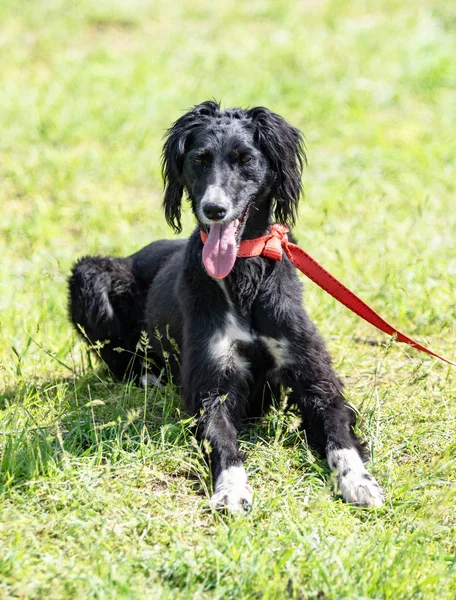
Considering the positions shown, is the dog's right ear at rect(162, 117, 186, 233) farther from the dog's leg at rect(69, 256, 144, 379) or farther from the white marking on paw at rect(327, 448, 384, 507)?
the white marking on paw at rect(327, 448, 384, 507)

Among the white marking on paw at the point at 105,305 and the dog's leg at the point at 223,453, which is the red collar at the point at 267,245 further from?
the white marking on paw at the point at 105,305

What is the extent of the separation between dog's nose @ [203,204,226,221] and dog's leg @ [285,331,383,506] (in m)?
0.78

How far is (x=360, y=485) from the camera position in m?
3.43

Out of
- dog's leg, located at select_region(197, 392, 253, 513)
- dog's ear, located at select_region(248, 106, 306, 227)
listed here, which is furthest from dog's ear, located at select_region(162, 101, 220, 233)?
dog's leg, located at select_region(197, 392, 253, 513)

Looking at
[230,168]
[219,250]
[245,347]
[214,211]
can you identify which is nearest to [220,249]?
[219,250]

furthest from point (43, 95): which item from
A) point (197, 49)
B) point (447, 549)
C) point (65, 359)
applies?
point (447, 549)

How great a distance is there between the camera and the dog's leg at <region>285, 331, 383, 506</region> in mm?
3572

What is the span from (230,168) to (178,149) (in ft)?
1.12

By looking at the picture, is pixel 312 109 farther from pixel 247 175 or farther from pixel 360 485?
pixel 360 485

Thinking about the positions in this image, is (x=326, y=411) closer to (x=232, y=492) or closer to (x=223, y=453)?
(x=223, y=453)

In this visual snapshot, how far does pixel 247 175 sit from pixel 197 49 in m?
8.05

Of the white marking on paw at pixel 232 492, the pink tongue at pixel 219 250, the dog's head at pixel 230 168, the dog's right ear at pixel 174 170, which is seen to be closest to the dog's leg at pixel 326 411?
the white marking on paw at pixel 232 492

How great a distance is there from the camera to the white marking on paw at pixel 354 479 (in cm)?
338

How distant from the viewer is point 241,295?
393 cm
